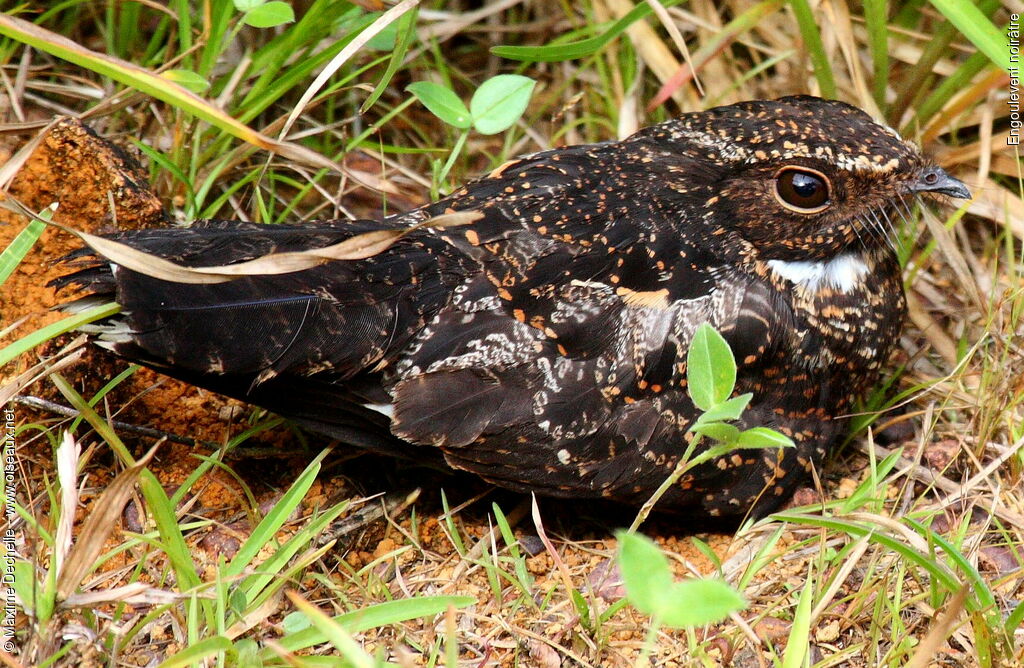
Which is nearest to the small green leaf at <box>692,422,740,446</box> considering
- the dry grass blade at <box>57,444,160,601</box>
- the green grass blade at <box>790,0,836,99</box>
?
the dry grass blade at <box>57,444,160,601</box>

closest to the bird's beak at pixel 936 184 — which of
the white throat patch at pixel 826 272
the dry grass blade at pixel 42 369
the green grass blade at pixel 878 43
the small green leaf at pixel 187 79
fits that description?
the white throat patch at pixel 826 272

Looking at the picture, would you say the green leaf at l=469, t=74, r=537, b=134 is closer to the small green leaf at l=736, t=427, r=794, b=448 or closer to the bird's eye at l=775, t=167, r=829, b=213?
the bird's eye at l=775, t=167, r=829, b=213

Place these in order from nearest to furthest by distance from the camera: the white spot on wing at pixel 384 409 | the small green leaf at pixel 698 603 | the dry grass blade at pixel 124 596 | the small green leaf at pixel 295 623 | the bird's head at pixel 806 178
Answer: the small green leaf at pixel 698 603, the dry grass blade at pixel 124 596, the small green leaf at pixel 295 623, the white spot on wing at pixel 384 409, the bird's head at pixel 806 178

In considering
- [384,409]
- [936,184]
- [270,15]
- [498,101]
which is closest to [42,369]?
[384,409]

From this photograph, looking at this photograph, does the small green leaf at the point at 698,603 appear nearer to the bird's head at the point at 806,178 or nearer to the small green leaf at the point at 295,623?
the small green leaf at the point at 295,623

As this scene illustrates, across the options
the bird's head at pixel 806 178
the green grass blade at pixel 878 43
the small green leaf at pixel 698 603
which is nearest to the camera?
the small green leaf at pixel 698 603

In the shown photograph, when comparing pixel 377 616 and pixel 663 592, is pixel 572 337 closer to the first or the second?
pixel 377 616
